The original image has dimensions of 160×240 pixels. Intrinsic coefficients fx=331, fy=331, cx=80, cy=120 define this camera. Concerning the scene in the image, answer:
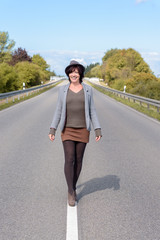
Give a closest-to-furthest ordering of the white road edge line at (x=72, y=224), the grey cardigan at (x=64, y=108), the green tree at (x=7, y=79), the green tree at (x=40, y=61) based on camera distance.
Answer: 1. the white road edge line at (x=72, y=224)
2. the grey cardigan at (x=64, y=108)
3. the green tree at (x=7, y=79)
4. the green tree at (x=40, y=61)

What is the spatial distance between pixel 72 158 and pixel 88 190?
0.91m

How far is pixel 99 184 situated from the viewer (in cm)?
549

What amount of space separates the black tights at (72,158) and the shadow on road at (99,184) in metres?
0.41

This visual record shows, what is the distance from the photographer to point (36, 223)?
386 cm

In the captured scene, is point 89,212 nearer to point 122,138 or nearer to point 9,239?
point 9,239

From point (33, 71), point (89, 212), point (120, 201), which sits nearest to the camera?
point (89, 212)

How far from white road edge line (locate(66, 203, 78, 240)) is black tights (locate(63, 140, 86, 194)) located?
30cm

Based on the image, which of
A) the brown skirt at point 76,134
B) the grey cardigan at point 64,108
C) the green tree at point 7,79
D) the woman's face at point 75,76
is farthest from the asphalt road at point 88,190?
the green tree at point 7,79

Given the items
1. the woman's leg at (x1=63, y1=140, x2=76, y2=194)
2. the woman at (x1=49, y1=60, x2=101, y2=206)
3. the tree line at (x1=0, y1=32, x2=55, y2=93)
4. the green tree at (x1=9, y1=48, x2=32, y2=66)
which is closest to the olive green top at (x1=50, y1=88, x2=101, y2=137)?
the woman at (x1=49, y1=60, x2=101, y2=206)

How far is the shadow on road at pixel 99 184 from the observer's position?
513cm

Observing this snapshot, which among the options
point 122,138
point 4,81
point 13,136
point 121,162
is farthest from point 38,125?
point 4,81

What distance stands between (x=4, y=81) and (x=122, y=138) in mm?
41776

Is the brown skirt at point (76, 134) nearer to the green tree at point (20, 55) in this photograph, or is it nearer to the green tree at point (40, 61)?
the green tree at point (20, 55)

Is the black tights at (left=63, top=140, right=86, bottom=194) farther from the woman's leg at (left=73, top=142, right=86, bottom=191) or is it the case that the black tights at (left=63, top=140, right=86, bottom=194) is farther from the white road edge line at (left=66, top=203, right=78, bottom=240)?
the white road edge line at (left=66, top=203, right=78, bottom=240)
